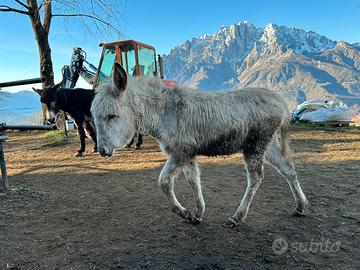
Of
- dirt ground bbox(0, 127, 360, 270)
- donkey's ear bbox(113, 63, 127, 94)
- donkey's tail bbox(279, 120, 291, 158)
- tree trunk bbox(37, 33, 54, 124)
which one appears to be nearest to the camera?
dirt ground bbox(0, 127, 360, 270)

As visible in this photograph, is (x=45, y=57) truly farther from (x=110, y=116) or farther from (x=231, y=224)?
(x=231, y=224)

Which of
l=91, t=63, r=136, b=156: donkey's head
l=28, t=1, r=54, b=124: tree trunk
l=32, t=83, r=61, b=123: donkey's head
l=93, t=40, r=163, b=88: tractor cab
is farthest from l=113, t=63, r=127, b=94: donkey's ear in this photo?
l=28, t=1, r=54, b=124: tree trunk

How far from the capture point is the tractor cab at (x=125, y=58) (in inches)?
488

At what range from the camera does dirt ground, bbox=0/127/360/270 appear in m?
3.32

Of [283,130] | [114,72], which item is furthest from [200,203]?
[114,72]

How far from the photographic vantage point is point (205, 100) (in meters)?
4.26

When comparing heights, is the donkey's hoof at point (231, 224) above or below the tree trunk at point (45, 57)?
below

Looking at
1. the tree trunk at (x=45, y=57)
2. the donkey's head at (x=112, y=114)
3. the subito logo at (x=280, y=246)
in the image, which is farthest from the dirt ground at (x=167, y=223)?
the tree trunk at (x=45, y=57)

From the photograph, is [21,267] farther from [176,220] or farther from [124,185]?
[124,185]

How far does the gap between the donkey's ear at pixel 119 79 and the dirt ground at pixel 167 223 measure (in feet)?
6.07

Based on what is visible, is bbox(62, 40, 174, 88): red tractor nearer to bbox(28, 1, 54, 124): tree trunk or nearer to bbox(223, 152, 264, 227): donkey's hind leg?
bbox(28, 1, 54, 124): tree trunk

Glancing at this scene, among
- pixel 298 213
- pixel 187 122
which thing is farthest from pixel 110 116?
pixel 298 213

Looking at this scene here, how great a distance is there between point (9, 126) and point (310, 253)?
5.26 meters

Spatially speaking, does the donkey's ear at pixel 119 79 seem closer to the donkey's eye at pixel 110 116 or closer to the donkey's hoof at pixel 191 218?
the donkey's eye at pixel 110 116
